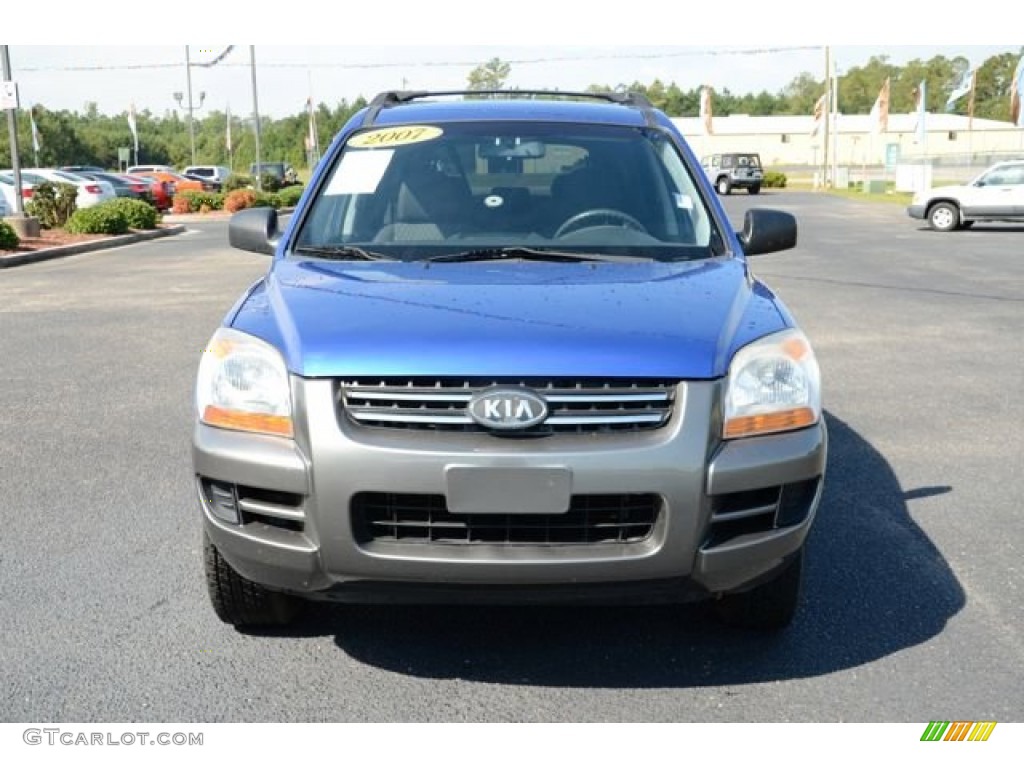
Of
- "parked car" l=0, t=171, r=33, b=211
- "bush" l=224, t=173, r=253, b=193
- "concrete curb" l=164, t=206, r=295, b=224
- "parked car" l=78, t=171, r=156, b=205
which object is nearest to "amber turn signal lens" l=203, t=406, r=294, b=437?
"parked car" l=0, t=171, r=33, b=211

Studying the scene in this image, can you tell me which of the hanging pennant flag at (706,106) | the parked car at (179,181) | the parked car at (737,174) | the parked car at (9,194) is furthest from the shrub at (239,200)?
the hanging pennant flag at (706,106)

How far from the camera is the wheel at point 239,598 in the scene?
3.50m

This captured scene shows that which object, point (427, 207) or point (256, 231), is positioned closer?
point (427, 207)

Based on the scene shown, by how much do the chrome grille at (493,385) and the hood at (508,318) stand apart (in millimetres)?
35

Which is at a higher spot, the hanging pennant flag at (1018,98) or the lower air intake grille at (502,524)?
the hanging pennant flag at (1018,98)

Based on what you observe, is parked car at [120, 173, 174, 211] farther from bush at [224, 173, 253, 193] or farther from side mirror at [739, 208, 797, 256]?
side mirror at [739, 208, 797, 256]

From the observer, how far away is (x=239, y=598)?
353 centimetres

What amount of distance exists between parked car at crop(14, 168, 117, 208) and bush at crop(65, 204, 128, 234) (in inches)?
102

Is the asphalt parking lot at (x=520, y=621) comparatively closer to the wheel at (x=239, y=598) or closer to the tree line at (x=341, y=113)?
the wheel at (x=239, y=598)

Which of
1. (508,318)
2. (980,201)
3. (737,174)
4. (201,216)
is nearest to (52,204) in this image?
(201,216)

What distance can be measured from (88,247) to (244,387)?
19274mm

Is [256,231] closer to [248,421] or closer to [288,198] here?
[248,421]
